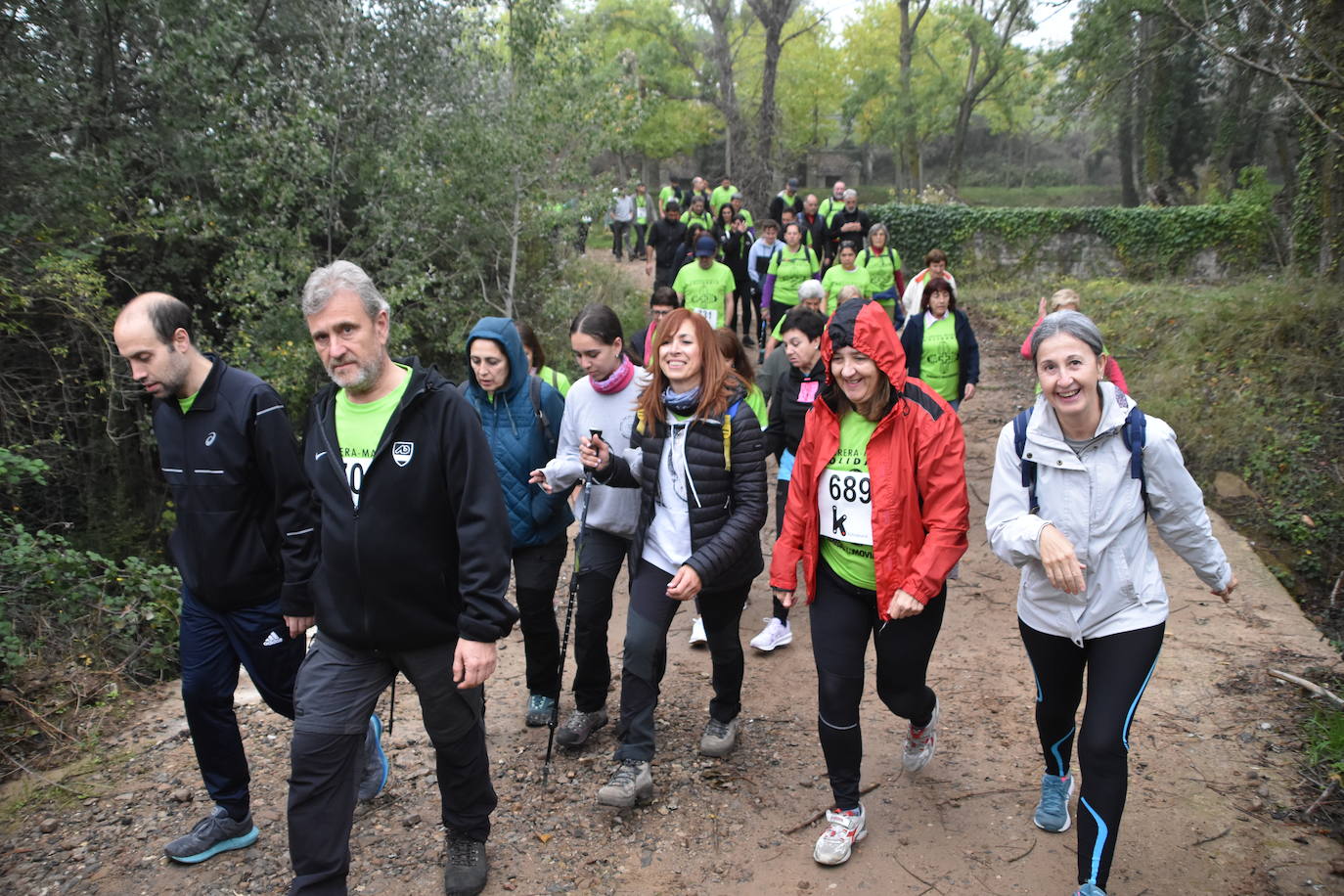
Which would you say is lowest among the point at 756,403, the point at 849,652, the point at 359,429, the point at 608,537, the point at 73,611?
the point at 73,611

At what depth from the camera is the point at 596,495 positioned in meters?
4.53

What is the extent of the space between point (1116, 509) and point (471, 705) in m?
2.30

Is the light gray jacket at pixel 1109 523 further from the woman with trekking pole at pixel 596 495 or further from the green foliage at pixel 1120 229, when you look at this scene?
the green foliage at pixel 1120 229

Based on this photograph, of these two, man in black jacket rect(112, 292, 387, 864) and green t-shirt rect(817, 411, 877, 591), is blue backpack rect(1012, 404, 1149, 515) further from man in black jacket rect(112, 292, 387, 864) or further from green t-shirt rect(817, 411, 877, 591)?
man in black jacket rect(112, 292, 387, 864)

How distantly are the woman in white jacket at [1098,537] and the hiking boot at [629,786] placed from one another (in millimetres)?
1684

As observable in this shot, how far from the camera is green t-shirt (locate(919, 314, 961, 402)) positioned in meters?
7.65

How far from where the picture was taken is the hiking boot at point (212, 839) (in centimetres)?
384

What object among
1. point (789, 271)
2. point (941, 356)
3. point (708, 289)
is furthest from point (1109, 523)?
point (789, 271)

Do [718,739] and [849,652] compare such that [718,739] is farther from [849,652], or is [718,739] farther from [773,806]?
[849,652]

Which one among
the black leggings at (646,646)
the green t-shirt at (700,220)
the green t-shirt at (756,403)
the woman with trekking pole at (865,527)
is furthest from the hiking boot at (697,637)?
the green t-shirt at (700,220)

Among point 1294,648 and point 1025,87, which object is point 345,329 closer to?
point 1294,648

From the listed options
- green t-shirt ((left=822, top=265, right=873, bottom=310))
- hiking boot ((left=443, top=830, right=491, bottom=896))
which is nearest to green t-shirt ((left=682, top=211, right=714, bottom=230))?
green t-shirt ((left=822, top=265, right=873, bottom=310))

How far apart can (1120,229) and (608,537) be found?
735 inches

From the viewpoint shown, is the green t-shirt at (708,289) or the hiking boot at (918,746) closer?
the hiking boot at (918,746)
